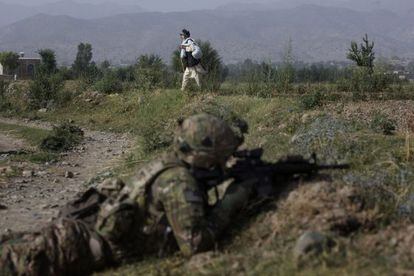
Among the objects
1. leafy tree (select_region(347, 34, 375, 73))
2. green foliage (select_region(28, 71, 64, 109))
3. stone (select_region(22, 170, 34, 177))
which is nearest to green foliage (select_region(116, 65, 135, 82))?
green foliage (select_region(28, 71, 64, 109))

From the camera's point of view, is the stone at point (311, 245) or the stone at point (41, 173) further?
the stone at point (41, 173)

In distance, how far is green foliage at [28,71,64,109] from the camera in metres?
Answer: 23.2

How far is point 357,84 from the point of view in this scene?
15.7 m

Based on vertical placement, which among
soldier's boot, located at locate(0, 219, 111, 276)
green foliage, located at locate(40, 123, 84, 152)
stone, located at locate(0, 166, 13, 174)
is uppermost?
soldier's boot, located at locate(0, 219, 111, 276)

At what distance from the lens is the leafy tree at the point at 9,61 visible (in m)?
49.9

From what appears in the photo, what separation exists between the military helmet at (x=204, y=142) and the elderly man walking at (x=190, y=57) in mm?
11252

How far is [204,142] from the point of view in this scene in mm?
5078

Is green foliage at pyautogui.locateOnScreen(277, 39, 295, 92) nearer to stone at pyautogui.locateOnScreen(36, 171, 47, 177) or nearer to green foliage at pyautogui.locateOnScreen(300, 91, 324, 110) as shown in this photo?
green foliage at pyautogui.locateOnScreen(300, 91, 324, 110)

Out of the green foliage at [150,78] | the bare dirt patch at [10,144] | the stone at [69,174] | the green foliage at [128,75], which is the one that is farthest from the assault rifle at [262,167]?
the green foliage at [128,75]

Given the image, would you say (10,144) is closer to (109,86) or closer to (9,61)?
(109,86)

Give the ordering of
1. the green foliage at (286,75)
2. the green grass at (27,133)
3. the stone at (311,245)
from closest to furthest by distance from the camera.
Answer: the stone at (311,245)
the green foliage at (286,75)
the green grass at (27,133)

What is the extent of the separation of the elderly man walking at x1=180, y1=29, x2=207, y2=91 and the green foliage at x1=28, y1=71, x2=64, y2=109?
753 centimetres

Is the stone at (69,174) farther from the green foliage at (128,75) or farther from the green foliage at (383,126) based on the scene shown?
the green foliage at (128,75)

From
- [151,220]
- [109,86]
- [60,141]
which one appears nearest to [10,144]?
[60,141]
